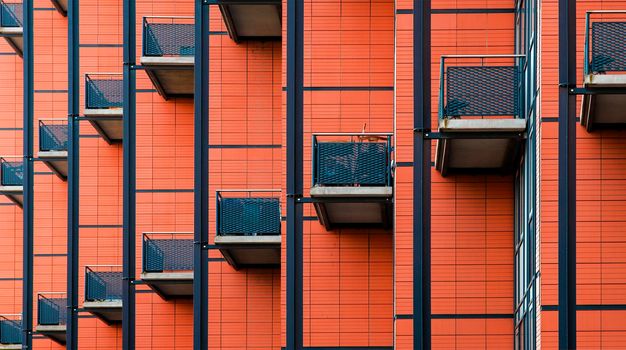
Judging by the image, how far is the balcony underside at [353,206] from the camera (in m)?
41.7

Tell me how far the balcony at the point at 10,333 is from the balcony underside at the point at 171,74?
15.9m

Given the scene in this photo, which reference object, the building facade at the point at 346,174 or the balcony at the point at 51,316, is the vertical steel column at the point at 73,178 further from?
the balcony at the point at 51,316

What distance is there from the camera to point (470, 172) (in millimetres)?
40031

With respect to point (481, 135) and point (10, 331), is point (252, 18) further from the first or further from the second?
point (10, 331)

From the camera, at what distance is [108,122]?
5516 cm

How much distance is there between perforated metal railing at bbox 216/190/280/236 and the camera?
46250 millimetres

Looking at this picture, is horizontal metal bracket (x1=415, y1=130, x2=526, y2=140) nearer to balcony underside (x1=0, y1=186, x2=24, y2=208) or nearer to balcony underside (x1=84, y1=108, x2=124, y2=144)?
balcony underside (x1=84, y1=108, x2=124, y2=144)

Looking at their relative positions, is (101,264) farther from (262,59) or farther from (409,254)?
(409,254)

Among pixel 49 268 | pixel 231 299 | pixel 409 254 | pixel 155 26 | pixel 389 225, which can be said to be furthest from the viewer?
pixel 49 268

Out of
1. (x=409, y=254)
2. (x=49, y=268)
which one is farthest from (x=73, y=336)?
(x=409, y=254)

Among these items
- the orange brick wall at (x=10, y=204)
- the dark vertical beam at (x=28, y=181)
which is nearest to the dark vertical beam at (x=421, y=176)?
the dark vertical beam at (x=28, y=181)

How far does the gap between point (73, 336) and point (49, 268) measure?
6539 millimetres

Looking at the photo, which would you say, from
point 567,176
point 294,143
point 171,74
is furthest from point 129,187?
point 567,176

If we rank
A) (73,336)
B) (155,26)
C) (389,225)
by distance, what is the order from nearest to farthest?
(389,225) → (155,26) → (73,336)
